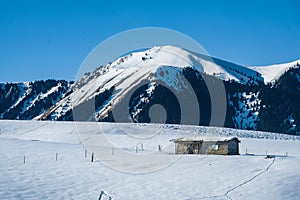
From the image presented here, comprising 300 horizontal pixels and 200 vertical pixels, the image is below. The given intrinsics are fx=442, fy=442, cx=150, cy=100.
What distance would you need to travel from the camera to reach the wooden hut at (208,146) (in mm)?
58853

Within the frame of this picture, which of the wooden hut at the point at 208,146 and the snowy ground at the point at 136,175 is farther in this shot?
the wooden hut at the point at 208,146

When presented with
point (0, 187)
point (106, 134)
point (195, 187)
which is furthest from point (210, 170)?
A: point (106, 134)

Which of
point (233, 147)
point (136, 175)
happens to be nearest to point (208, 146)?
point (233, 147)

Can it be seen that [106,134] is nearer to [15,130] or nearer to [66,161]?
[15,130]

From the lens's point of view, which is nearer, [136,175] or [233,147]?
[136,175]

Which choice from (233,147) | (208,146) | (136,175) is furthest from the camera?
(208,146)

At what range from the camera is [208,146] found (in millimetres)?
60719

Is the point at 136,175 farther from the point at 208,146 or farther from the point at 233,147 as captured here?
the point at 233,147

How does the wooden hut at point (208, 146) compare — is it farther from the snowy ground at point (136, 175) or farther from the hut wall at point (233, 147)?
the snowy ground at point (136, 175)


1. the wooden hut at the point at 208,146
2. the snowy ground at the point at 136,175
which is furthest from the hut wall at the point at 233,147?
the snowy ground at the point at 136,175

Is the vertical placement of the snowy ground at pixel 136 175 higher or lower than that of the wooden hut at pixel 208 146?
lower

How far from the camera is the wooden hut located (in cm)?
5885

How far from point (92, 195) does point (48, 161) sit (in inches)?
619

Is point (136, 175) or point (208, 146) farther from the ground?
point (208, 146)
